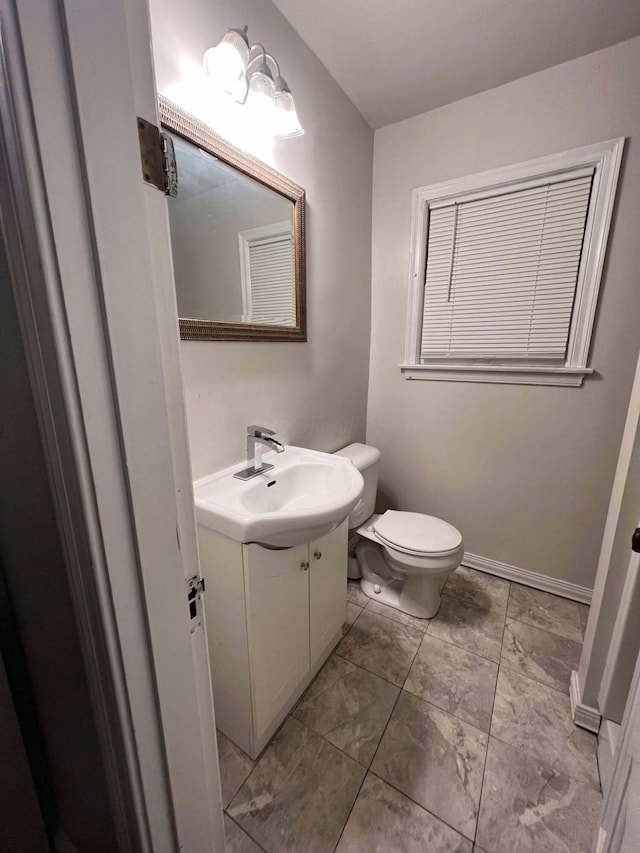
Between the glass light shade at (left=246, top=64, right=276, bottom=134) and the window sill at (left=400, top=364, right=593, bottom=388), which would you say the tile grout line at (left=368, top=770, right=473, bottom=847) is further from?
the glass light shade at (left=246, top=64, right=276, bottom=134)

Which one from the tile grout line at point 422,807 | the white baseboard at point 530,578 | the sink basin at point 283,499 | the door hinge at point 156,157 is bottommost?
the tile grout line at point 422,807

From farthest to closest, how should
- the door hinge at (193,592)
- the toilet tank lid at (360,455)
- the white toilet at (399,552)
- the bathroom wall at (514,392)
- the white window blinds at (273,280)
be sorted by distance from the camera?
the toilet tank lid at (360,455)
the white toilet at (399,552)
the bathroom wall at (514,392)
the white window blinds at (273,280)
the door hinge at (193,592)

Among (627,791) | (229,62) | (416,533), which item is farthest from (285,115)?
(627,791)

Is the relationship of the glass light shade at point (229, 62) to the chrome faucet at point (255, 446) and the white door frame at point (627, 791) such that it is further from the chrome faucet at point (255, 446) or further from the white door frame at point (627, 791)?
the white door frame at point (627, 791)

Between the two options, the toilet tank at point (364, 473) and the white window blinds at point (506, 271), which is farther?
the toilet tank at point (364, 473)

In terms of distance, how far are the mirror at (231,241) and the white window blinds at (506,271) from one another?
814 millimetres

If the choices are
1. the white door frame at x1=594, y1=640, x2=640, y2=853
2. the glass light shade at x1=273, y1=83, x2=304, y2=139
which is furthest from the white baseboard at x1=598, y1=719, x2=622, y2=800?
the glass light shade at x1=273, y1=83, x2=304, y2=139

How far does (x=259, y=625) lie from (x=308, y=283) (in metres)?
1.32

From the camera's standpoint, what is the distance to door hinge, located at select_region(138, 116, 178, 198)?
414mm

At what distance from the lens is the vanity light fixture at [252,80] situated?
95cm

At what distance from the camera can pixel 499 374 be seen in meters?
1.72

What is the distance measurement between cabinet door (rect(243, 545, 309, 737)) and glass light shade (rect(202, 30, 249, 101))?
4.33ft

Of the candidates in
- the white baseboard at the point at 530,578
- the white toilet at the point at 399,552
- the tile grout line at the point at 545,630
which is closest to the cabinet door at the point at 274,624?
the white toilet at the point at 399,552

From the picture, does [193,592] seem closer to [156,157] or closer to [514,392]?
[156,157]
